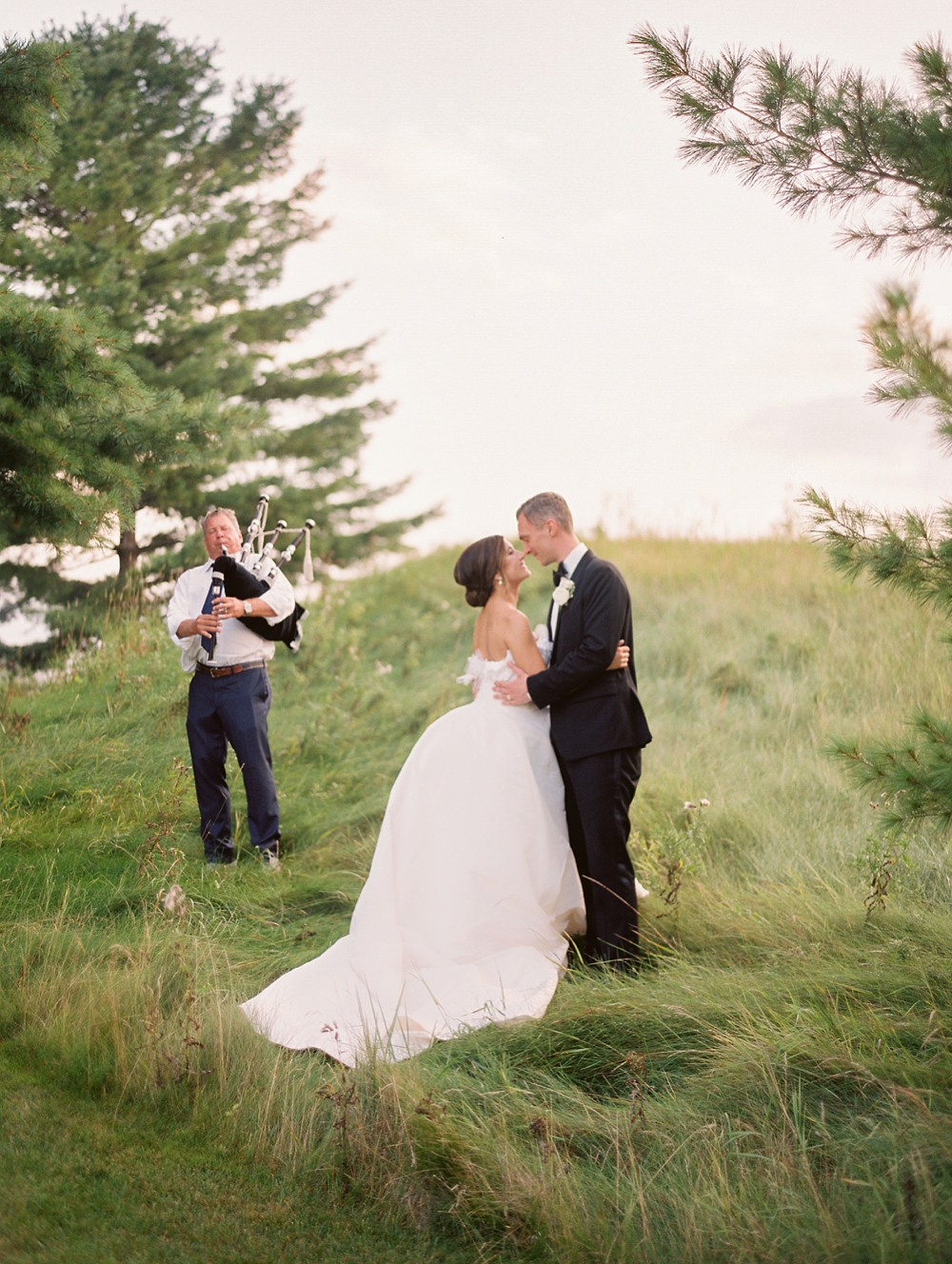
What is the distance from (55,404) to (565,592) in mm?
3604

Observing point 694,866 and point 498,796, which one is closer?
point 498,796

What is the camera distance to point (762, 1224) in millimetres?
2836

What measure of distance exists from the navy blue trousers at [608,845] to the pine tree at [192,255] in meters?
8.71

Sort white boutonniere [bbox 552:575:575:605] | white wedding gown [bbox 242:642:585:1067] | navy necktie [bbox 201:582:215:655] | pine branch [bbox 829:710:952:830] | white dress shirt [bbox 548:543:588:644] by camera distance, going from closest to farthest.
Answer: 1. pine branch [bbox 829:710:952:830]
2. white wedding gown [bbox 242:642:585:1067]
3. white boutonniere [bbox 552:575:575:605]
4. white dress shirt [bbox 548:543:588:644]
5. navy necktie [bbox 201:582:215:655]

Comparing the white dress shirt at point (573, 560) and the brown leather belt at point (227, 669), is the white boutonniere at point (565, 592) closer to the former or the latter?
the white dress shirt at point (573, 560)

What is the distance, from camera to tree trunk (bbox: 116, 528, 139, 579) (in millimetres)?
13617

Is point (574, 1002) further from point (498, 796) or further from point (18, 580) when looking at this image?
point (18, 580)

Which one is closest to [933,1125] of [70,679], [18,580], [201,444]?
[201,444]

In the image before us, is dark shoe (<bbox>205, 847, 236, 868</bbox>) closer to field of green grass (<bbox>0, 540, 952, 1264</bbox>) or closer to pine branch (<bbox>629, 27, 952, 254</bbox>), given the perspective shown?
field of green grass (<bbox>0, 540, 952, 1264</bbox>)

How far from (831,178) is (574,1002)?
3.42 metres

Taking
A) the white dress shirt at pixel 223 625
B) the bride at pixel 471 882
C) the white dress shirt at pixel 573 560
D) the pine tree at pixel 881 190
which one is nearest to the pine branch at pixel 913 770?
the pine tree at pixel 881 190

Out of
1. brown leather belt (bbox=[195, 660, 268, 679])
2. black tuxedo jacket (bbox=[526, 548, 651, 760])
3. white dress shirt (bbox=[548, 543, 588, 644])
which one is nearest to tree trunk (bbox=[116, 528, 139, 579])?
brown leather belt (bbox=[195, 660, 268, 679])

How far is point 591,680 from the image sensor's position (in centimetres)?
506

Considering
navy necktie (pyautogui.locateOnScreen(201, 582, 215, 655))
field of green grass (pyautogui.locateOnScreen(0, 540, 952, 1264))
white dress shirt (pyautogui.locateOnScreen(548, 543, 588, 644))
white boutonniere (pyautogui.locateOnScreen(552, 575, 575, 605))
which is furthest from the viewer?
navy necktie (pyautogui.locateOnScreen(201, 582, 215, 655))
